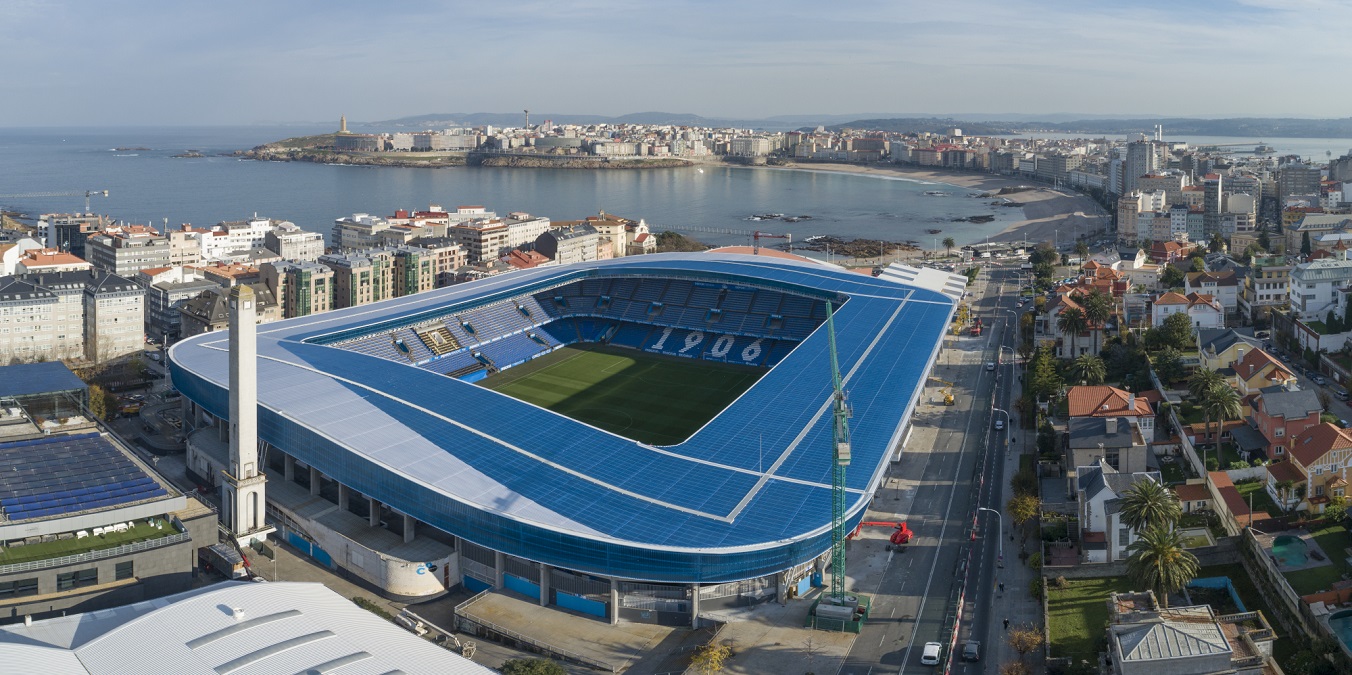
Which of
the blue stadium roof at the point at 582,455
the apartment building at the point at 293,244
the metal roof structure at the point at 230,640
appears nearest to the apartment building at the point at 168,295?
the blue stadium roof at the point at 582,455

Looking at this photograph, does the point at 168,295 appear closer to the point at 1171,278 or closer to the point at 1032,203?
the point at 1171,278

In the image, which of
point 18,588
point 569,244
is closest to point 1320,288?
point 569,244

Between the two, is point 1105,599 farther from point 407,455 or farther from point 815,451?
point 407,455

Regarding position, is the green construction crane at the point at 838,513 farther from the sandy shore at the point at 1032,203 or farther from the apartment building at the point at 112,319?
the sandy shore at the point at 1032,203

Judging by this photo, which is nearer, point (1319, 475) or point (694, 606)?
point (694, 606)

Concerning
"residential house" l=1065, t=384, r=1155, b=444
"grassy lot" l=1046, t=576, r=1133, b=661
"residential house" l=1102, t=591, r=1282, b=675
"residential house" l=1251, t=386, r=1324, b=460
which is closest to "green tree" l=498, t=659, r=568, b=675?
"grassy lot" l=1046, t=576, r=1133, b=661

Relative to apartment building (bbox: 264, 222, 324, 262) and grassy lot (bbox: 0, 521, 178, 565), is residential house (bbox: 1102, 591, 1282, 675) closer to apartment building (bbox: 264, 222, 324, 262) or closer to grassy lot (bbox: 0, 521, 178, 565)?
grassy lot (bbox: 0, 521, 178, 565)
